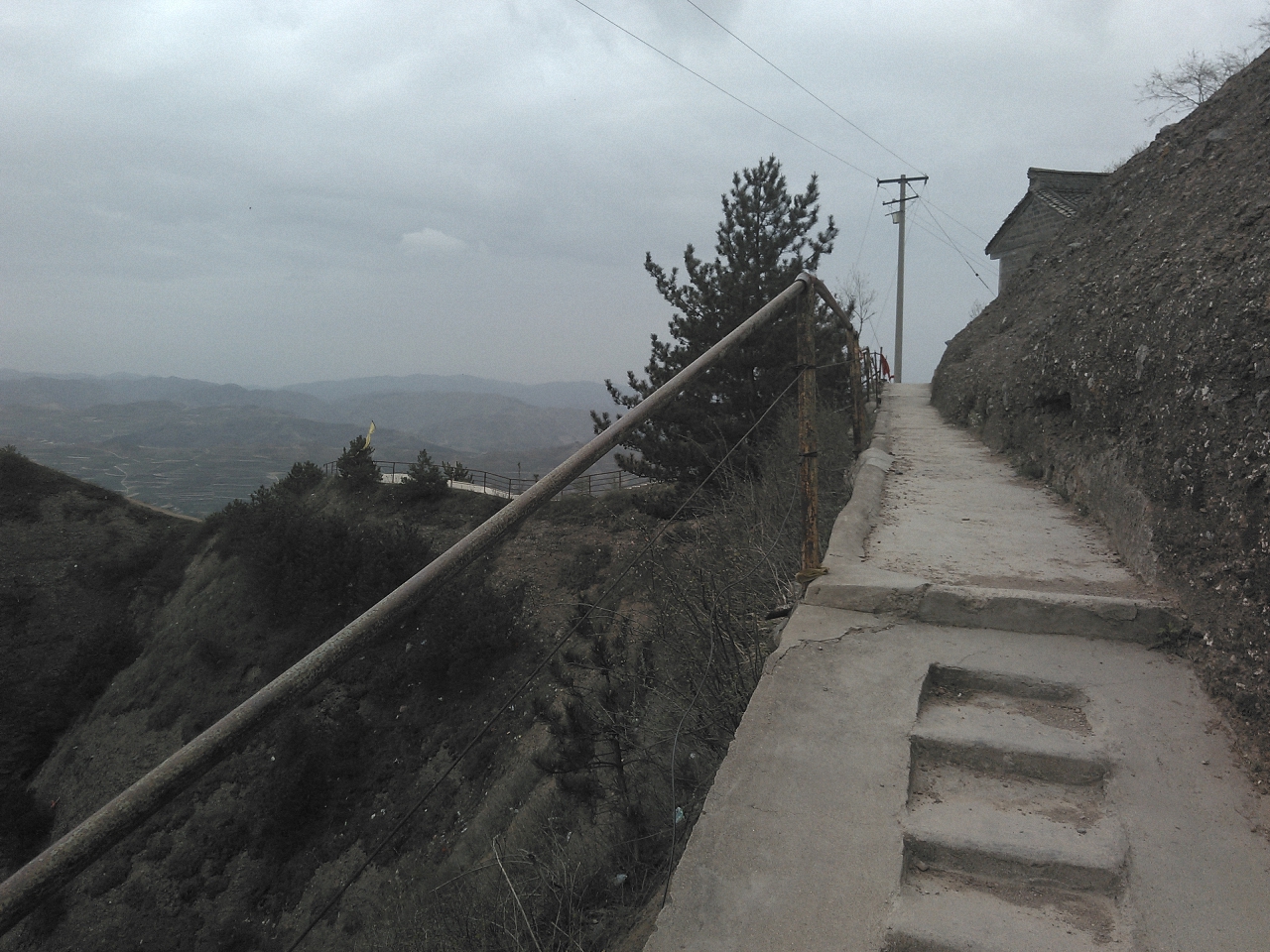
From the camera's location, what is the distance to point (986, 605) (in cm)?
246

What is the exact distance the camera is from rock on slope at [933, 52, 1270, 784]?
2.01m

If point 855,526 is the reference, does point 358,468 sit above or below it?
below

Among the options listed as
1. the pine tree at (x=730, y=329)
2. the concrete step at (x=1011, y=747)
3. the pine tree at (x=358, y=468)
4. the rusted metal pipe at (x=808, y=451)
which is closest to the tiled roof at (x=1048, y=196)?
the pine tree at (x=730, y=329)

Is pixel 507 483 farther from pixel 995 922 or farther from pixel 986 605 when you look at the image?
pixel 995 922

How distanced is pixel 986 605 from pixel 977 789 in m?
0.80

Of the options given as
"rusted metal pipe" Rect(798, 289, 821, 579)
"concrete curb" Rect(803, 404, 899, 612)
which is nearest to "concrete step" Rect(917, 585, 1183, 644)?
"concrete curb" Rect(803, 404, 899, 612)

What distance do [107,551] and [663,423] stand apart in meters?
30.1

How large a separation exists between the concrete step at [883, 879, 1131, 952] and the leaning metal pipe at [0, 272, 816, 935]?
1.21 m

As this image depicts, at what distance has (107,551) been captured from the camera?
104 feet

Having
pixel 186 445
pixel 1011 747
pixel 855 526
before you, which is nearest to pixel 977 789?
pixel 1011 747

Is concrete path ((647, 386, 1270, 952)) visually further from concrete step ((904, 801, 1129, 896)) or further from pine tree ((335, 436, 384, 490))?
pine tree ((335, 436, 384, 490))

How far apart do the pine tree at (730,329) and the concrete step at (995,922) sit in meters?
12.7

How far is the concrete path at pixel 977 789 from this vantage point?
1.45 meters

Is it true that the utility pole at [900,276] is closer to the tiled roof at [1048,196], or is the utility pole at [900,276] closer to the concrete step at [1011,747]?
the tiled roof at [1048,196]
